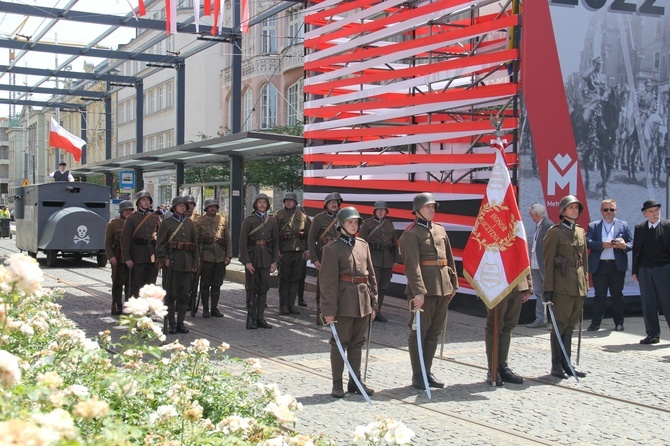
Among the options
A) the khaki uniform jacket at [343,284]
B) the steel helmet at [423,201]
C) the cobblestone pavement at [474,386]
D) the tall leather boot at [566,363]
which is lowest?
the cobblestone pavement at [474,386]

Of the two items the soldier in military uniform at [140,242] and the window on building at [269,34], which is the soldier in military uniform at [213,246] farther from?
the window on building at [269,34]

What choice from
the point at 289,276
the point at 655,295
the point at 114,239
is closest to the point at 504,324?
the point at 655,295

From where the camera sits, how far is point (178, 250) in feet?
37.2

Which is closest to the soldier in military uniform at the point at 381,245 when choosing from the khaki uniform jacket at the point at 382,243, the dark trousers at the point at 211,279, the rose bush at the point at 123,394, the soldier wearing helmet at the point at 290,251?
the khaki uniform jacket at the point at 382,243

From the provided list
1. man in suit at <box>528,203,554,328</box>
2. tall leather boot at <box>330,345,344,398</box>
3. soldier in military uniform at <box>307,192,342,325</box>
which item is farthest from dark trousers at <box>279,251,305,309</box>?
tall leather boot at <box>330,345,344,398</box>

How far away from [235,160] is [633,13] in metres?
10.3

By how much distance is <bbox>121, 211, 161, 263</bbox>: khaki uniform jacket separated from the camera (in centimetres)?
1225

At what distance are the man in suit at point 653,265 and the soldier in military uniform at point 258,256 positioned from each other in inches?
204

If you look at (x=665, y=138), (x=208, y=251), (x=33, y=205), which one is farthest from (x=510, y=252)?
(x=33, y=205)

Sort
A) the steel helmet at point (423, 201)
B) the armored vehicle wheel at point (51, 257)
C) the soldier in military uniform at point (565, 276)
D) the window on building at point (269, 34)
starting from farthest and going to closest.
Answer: the window on building at point (269, 34) < the armored vehicle wheel at point (51, 257) < the soldier in military uniform at point (565, 276) < the steel helmet at point (423, 201)

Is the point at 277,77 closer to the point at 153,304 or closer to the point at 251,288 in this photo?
the point at 251,288

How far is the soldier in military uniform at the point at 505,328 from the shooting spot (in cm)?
832

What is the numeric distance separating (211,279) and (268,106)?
1037 inches

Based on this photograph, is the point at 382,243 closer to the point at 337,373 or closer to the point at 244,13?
the point at 337,373
